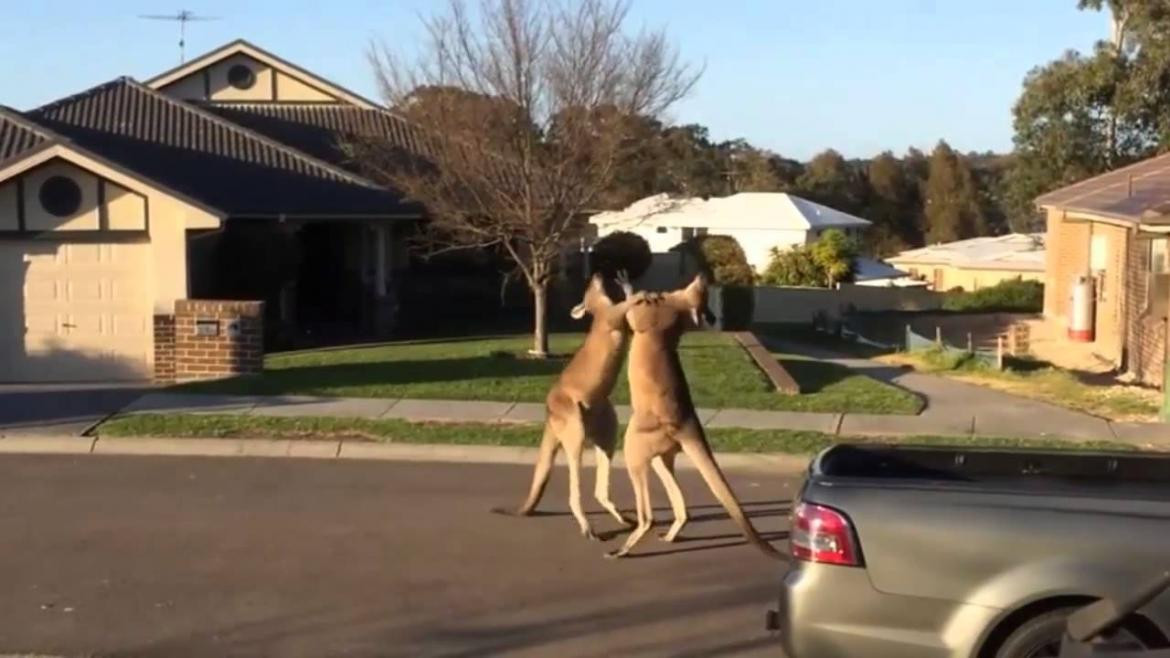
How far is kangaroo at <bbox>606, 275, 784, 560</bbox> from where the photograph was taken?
1051 cm

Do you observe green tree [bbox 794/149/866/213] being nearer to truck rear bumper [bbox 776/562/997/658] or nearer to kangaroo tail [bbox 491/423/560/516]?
kangaroo tail [bbox 491/423/560/516]

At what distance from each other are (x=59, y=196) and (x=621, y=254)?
19140mm

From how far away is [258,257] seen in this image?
29.0 m

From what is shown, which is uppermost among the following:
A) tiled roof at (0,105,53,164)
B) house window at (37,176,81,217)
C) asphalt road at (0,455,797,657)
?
tiled roof at (0,105,53,164)

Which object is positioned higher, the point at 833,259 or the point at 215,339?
the point at 833,259

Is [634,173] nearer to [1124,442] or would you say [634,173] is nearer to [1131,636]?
[1124,442]

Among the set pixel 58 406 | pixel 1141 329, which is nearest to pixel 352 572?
pixel 58 406

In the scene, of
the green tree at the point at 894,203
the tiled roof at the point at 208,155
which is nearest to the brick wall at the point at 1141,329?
the tiled roof at the point at 208,155

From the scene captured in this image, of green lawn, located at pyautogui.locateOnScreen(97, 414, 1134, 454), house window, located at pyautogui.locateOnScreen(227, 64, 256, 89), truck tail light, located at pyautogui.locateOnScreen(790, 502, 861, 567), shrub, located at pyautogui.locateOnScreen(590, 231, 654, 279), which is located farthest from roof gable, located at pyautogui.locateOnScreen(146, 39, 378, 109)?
truck tail light, located at pyautogui.locateOnScreen(790, 502, 861, 567)

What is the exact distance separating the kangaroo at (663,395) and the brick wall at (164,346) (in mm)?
11320

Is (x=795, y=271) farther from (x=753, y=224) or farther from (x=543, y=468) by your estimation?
(x=543, y=468)

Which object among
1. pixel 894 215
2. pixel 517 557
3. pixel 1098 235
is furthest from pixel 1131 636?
pixel 894 215

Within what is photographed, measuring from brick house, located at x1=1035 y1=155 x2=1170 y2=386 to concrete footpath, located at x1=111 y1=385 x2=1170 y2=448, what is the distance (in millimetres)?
2491

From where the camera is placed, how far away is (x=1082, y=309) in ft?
95.9
